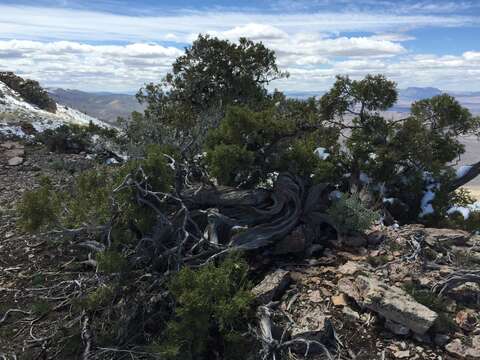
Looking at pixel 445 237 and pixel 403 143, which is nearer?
pixel 445 237

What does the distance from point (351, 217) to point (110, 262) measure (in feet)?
16.1

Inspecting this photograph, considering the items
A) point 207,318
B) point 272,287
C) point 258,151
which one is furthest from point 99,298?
point 258,151

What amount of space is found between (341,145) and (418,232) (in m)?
5.64

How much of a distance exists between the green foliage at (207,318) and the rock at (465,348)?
275 cm

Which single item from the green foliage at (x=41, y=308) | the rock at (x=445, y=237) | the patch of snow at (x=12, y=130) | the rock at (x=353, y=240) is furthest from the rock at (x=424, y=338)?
the patch of snow at (x=12, y=130)

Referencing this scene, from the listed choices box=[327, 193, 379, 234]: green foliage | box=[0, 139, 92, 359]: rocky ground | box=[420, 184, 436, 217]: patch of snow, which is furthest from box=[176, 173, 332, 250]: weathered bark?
box=[420, 184, 436, 217]: patch of snow

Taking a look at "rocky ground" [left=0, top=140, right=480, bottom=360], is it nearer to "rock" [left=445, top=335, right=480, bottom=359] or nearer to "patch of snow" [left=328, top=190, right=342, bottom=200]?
"rock" [left=445, top=335, right=480, bottom=359]

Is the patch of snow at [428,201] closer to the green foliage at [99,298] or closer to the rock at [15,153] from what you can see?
the green foliage at [99,298]

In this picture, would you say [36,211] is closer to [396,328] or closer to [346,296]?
[346,296]

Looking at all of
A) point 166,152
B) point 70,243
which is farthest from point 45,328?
point 166,152

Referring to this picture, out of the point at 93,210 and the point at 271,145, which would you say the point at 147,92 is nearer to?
the point at 271,145

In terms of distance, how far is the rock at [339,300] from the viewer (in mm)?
6805

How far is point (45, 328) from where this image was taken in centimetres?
693

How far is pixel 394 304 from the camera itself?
627cm
